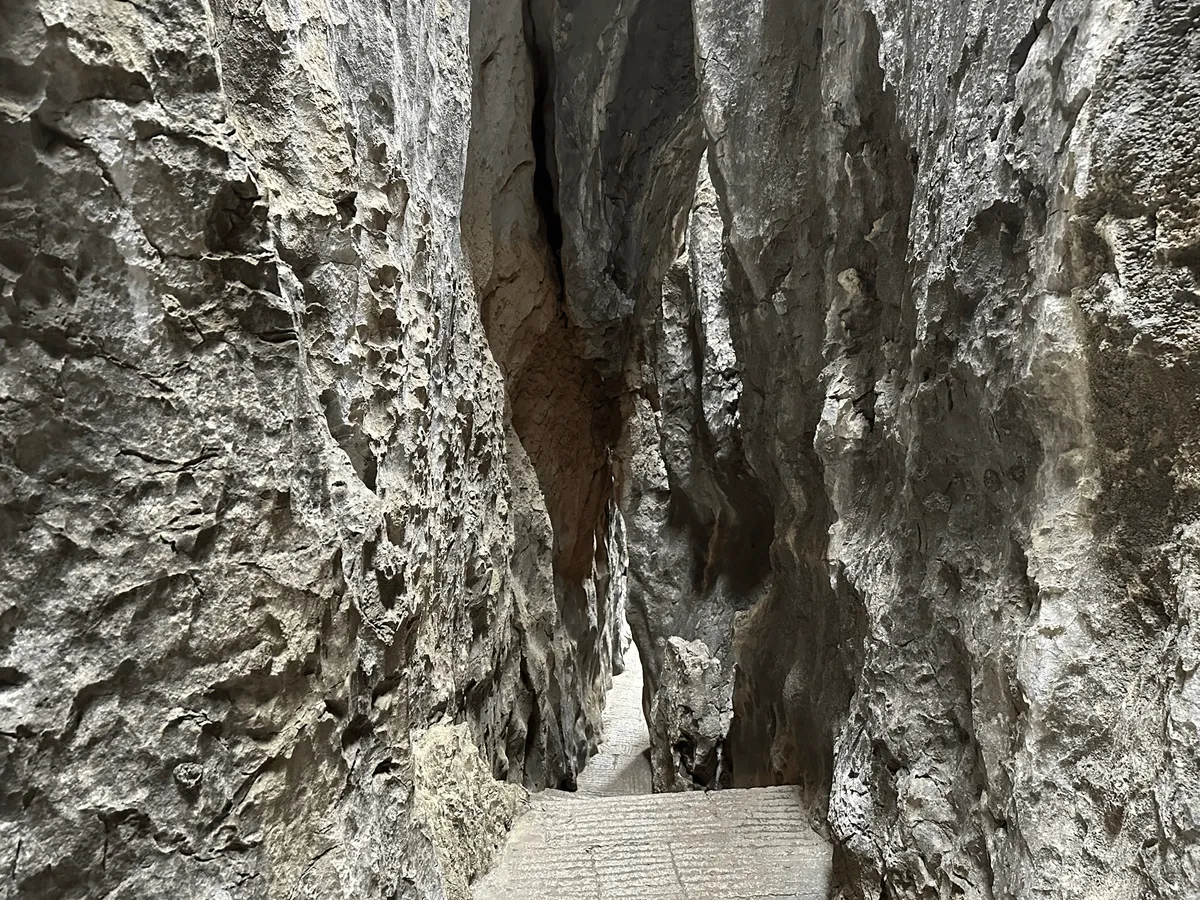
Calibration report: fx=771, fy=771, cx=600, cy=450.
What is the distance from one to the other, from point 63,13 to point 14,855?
1.51 metres

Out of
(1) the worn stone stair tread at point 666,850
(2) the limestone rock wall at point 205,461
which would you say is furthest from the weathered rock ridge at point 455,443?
(1) the worn stone stair tread at point 666,850

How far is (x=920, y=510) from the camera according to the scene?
108 inches

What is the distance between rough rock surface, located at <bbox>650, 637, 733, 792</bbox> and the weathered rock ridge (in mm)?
2572

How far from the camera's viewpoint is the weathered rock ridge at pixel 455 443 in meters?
1.48

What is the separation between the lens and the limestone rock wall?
1.41 m

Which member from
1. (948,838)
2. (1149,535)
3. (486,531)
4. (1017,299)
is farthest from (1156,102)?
(486,531)

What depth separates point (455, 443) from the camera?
3967 mm

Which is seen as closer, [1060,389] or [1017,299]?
[1060,389]

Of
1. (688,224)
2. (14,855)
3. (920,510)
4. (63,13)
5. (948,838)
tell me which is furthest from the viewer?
(688,224)

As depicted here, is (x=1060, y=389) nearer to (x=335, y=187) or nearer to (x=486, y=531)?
(x=335, y=187)

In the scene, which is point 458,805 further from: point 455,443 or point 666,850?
point 455,443

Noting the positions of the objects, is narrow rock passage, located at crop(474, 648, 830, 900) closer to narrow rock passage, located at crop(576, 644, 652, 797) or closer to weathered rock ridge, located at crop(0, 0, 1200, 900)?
weathered rock ridge, located at crop(0, 0, 1200, 900)

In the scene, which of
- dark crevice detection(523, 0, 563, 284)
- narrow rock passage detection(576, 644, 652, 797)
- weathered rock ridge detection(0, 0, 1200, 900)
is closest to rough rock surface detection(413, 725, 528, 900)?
weathered rock ridge detection(0, 0, 1200, 900)

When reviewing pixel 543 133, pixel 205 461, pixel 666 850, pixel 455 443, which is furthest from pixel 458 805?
pixel 543 133
